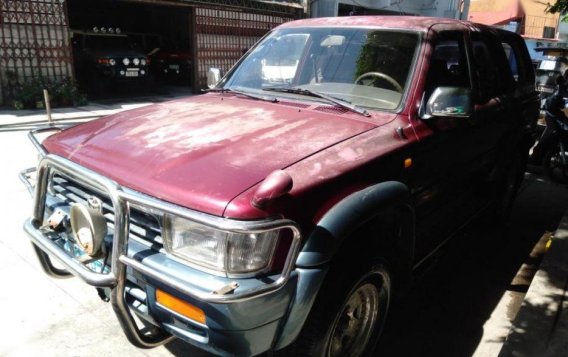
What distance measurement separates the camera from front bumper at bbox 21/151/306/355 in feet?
6.06

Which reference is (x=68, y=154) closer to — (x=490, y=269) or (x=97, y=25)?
(x=490, y=269)

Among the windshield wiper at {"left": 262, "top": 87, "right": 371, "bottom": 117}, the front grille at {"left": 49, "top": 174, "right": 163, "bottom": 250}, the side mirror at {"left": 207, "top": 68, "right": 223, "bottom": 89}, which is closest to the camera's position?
the front grille at {"left": 49, "top": 174, "right": 163, "bottom": 250}

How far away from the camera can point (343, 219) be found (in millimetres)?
2092

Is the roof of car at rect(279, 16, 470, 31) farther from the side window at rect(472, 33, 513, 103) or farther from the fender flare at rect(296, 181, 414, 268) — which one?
the fender flare at rect(296, 181, 414, 268)

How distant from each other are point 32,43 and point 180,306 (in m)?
11.7

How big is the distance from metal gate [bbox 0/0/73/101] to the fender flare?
38.0 ft

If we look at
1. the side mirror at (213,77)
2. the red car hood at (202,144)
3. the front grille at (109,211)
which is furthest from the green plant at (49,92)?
the front grille at (109,211)

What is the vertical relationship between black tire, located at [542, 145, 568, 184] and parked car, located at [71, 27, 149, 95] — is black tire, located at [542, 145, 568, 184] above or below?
below

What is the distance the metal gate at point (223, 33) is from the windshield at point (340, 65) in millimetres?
11762

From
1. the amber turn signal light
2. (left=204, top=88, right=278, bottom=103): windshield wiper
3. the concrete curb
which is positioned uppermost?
(left=204, top=88, right=278, bottom=103): windshield wiper

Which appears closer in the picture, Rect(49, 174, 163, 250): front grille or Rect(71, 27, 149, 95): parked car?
Rect(49, 174, 163, 250): front grille

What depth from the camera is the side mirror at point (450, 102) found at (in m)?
2.81

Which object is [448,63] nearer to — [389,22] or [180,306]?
[389,22]

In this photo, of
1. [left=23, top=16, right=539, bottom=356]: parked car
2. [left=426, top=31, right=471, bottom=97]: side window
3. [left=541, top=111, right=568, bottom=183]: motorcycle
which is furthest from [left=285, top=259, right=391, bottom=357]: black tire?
A: [left=541, top=111, right=568, bottom=183]: motorcycle
